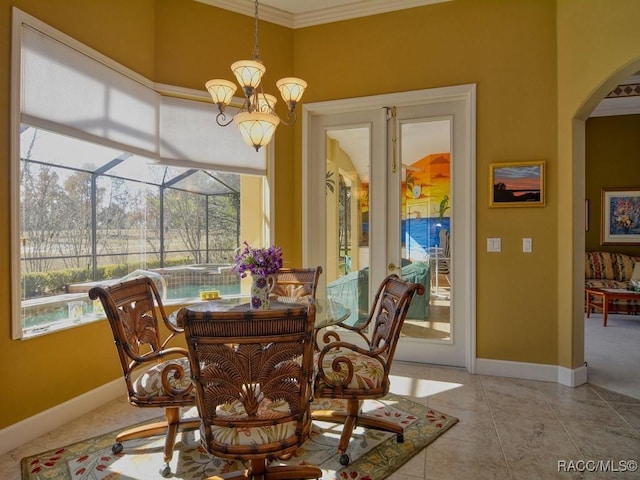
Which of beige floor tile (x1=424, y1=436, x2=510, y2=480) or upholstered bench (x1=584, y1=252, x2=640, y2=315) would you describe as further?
upholstered bench (x1=584, y1=252, x2=640, y2=315)

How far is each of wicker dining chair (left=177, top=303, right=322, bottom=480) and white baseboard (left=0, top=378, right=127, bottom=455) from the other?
5.26 ft

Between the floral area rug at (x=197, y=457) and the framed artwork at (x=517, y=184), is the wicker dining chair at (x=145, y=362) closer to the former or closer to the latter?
the floral area rug at (x=197, y=457)

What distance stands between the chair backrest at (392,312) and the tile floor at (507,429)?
2.14 ft

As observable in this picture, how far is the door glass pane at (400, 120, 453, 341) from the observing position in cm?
369

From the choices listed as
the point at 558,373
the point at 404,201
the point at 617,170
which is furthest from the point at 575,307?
the point at 617,170

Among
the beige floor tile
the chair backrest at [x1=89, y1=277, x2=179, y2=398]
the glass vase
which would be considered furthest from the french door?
the chair backrest at [x1=89, y1=277, x2=179, y2=398]

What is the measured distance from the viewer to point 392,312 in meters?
2.26

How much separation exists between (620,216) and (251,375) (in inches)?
281

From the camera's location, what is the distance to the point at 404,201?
3803mm

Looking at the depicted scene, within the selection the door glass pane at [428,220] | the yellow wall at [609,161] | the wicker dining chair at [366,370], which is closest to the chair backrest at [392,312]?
the wicker dining chair at [366,370]

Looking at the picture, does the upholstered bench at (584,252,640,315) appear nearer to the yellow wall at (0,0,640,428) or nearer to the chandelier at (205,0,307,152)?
the yellow wall at (0,0,640,428)

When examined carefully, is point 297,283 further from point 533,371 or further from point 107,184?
point 533,371

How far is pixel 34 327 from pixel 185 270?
53.1 inches

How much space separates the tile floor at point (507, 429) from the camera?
6.85 ft
